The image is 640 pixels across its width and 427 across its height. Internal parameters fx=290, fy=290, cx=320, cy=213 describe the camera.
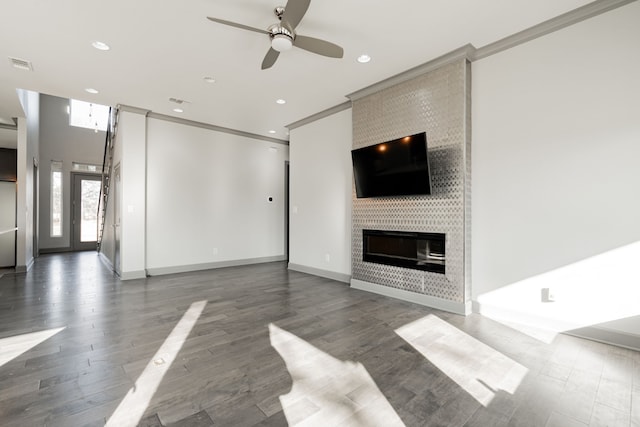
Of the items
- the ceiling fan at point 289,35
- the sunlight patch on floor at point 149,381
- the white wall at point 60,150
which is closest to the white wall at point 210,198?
the sunlight patch on floor at point 149,381

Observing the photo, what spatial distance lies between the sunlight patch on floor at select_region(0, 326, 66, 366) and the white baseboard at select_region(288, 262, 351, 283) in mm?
3663

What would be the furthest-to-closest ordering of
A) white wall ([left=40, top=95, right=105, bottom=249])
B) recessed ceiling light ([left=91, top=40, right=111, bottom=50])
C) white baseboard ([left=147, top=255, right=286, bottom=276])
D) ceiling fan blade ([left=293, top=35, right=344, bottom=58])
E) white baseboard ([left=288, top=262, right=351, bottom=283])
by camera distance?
white wall ([left=40, top=95, right=105, bottom=249]) → white baseboard ([left=147, top=255, right=286, bottom=276]) → white baseboard ([left=288, top=262, right=351, bottom=283]) → recessed ceiling light ([left=91, top=40, right=111, bottom=50]) → ceiling fan blade ([left=293, top=35, right=344, bottom=58])

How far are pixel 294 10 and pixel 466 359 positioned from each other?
3159 mm

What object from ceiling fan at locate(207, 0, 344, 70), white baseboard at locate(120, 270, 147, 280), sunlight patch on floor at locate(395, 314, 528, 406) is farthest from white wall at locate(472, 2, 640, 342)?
white baseboard at locate(120, 270, 147, 280)

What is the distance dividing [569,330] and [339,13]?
12.3 feet

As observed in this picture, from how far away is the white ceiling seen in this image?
2.69 meters

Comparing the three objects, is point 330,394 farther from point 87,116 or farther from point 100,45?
point 87,116

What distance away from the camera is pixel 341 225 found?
514cm

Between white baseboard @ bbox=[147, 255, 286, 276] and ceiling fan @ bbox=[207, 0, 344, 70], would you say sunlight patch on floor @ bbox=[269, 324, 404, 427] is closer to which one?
ceiling fan @ bbox=[207, 0, 344, 70]

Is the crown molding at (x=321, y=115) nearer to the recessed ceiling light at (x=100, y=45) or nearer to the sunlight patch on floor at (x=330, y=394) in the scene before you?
the recessed ceiling light at (x=100, y=45)

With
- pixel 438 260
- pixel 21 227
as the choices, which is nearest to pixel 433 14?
pixel 438 260

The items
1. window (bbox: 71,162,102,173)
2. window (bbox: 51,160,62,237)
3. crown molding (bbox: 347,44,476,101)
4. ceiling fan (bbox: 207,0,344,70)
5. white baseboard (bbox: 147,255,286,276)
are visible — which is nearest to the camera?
ceiling fan (bbox: 207,0,344,70)

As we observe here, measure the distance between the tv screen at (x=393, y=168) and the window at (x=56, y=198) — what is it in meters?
9.70

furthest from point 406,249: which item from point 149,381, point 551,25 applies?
point 149,381
